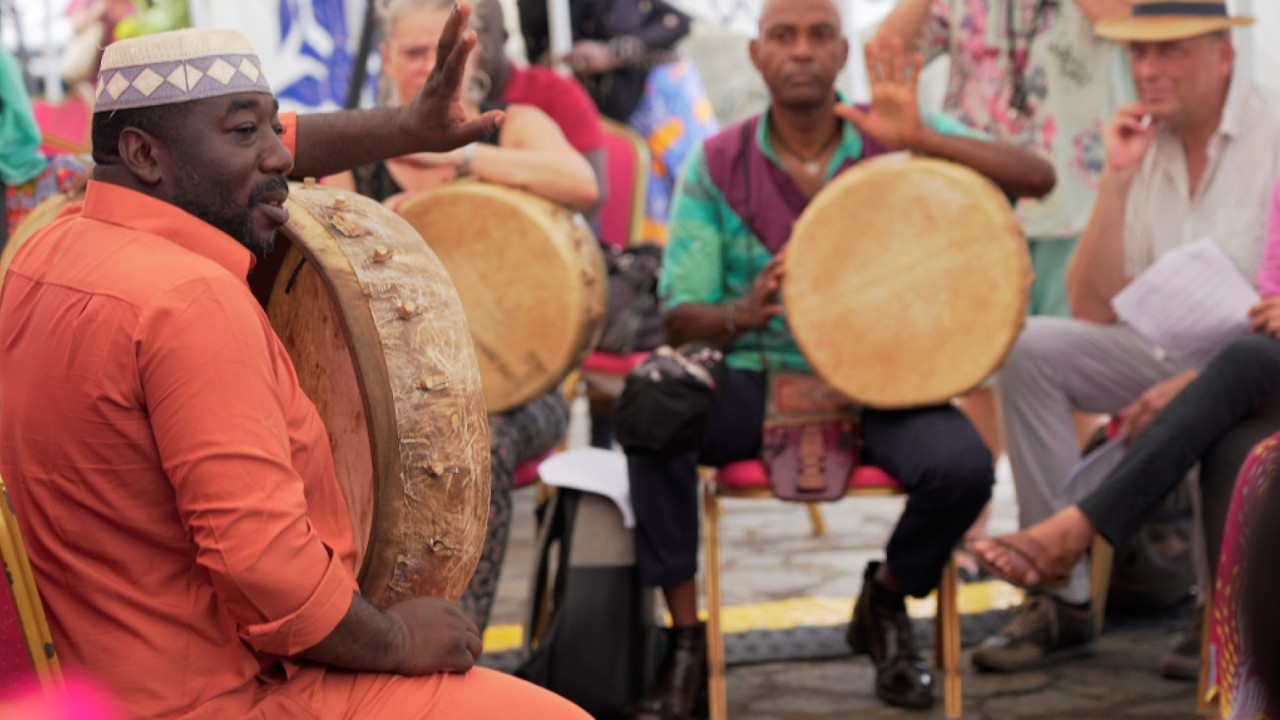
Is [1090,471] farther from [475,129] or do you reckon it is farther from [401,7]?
[475,129]

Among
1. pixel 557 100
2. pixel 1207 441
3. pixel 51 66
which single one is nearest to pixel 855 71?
pixel 557 100

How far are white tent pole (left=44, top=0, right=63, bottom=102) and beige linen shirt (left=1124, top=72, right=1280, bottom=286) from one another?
6227mm

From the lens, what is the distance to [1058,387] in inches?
161

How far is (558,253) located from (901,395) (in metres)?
0.88

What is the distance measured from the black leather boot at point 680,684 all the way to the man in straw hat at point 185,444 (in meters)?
1.74

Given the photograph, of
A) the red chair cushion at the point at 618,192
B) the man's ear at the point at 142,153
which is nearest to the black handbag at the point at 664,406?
the red chair cushion at the point at 618,192

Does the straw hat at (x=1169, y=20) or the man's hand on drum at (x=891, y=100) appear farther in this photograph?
the straw hat at (x=1169, y=20)

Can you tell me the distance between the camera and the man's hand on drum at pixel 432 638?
5.93ft

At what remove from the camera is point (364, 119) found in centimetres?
230

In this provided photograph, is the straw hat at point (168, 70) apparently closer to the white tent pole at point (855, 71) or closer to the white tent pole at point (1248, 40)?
the white tent pole at point (1248, 40)

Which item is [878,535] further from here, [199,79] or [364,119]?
Answer: [199,79]

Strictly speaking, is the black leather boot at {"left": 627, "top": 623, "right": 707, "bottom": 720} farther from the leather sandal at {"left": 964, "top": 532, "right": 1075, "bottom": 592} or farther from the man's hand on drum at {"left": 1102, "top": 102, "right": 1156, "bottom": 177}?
the man's hand on drum at {"left": 1102, "top": 102, "right": 1156, "bottom": 177}

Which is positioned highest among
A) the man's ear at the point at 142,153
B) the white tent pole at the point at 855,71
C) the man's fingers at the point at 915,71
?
the man's ear at the point at 142,153

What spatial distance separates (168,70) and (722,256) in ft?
7.82
